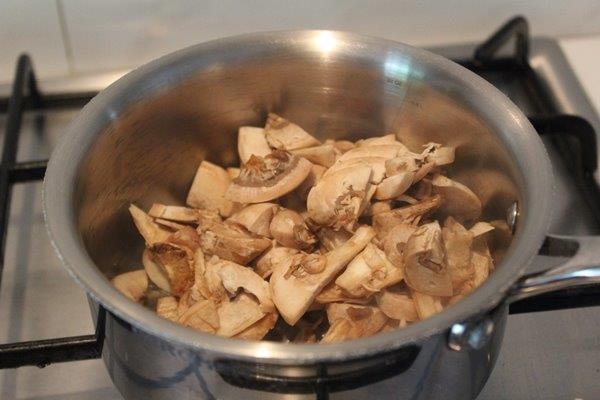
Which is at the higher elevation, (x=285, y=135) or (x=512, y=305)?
(x=285, y=135)

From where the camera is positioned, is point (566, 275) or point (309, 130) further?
point (309, 130)

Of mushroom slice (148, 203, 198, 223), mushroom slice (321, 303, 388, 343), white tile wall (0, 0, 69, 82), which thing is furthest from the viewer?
white tile wall (0, 0, 69, 82)

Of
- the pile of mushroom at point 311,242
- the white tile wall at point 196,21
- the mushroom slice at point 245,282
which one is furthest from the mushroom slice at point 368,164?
the white tile wall at point 196,21

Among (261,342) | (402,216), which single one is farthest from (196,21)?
(261,342)

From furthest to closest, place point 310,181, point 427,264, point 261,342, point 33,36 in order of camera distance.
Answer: point 33,36 → point 310,181 → point 427,264 → point 261,342

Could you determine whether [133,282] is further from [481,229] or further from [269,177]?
[481,229]

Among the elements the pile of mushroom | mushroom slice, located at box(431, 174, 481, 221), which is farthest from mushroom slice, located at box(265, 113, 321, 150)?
mushroom slice, located at box(431, 174, 481, 221)

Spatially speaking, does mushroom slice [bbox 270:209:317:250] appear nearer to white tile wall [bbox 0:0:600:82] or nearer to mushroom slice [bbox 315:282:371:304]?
mushroom slice [bbox 315:282:371:304]
